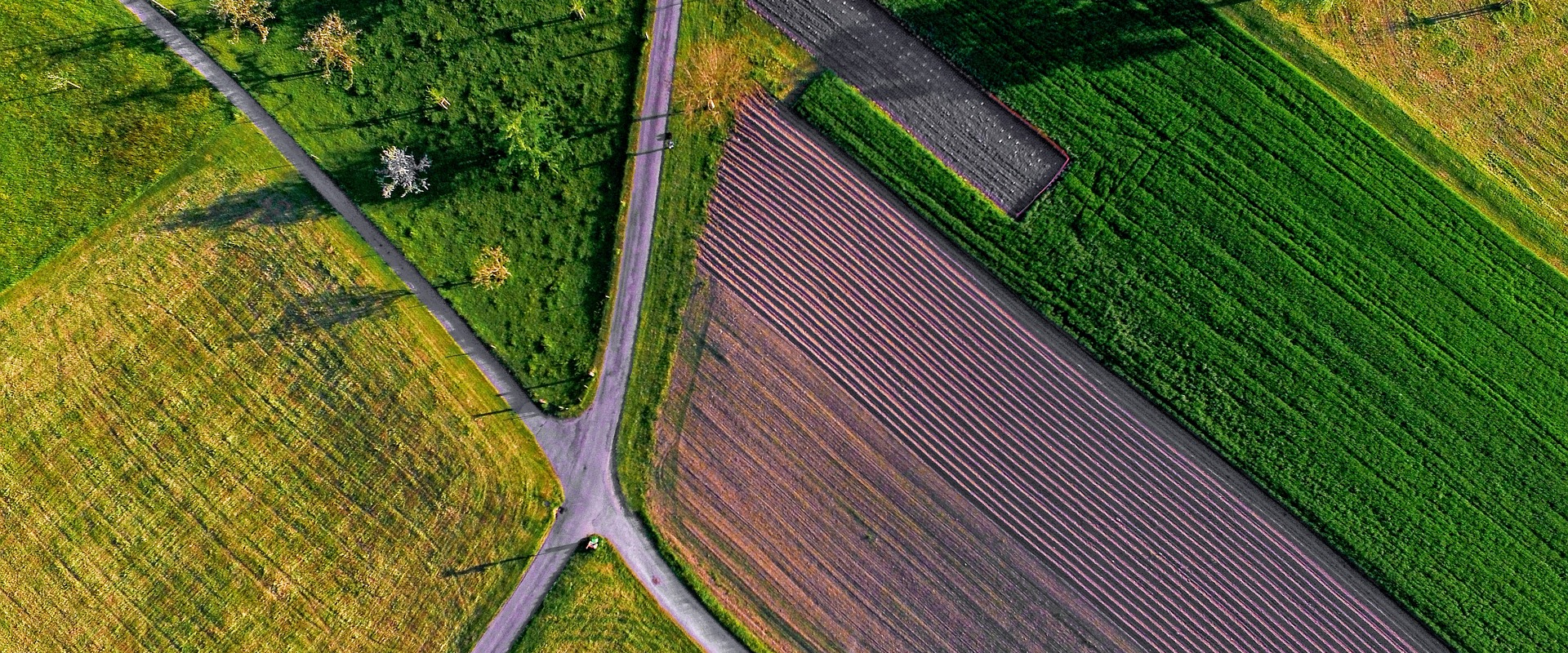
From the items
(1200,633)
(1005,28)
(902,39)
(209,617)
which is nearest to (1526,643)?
(1200,633)

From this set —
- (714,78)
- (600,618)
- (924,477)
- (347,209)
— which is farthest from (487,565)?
(714,78)

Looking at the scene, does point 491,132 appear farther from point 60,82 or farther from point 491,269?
point 60,82

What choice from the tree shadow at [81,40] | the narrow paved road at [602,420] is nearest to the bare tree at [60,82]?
the tree shadow at [81,40]

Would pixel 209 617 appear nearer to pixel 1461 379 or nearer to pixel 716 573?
pixel 716 573

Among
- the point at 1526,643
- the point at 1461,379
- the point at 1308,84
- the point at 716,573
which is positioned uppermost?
the point at 1308,84

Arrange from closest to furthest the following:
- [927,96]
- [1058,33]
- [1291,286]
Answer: [1291,286] < [1058,33] < [927,96]

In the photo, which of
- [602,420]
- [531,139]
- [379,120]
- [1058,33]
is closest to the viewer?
[531,139]
